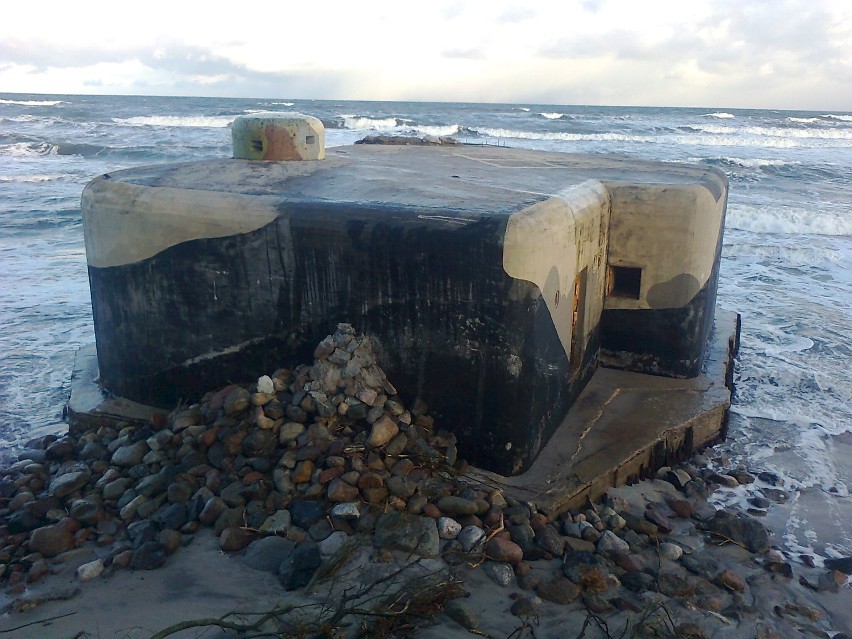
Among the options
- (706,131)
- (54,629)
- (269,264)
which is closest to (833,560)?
(269,264)

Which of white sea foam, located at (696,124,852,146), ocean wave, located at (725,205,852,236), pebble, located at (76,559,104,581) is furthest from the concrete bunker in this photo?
white sea foam, located at (696,124,852,146)

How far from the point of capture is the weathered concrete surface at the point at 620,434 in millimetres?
4367

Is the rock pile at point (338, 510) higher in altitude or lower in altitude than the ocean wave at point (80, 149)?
lower

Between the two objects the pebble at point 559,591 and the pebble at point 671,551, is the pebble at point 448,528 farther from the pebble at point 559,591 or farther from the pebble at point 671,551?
the pebble at point 671,551

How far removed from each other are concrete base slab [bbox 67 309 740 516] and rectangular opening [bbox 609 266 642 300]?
Result: 683 millimetres

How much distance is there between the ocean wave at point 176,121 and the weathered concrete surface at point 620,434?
33.9 meters

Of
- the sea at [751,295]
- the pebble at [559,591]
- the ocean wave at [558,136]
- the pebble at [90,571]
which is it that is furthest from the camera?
the ocean wave at [558,136]

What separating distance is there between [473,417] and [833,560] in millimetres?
2330

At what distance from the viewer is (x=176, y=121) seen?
3778 centimetres

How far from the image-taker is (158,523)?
404 centimetres

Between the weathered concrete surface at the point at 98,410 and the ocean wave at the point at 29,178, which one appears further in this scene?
the ocean wave at the point at 29,178

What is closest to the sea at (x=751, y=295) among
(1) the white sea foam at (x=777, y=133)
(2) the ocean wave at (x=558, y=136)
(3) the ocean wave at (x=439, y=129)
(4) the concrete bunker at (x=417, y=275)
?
(4) the concrete bunker at (x=417, y=275)

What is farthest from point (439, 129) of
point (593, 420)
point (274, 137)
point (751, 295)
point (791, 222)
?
point (593, 420)

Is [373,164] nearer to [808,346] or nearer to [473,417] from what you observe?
[473,417]
